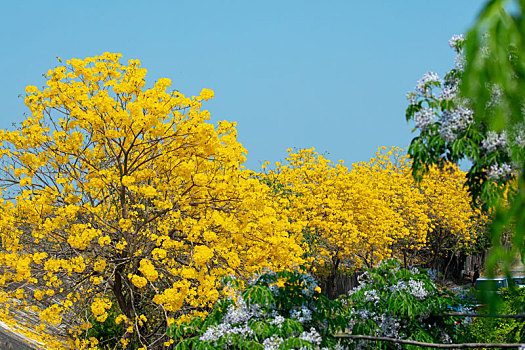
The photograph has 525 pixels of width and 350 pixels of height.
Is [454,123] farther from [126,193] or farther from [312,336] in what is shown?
[126,193]

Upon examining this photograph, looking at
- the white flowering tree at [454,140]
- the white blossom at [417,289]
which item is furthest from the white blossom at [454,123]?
the white blossom at [417,289]

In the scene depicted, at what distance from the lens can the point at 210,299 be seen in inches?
340

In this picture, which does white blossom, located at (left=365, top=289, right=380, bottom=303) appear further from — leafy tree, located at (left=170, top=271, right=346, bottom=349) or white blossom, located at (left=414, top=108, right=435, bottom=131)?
white blossom, located at (left=414, top=108, right=435, bottom=131)

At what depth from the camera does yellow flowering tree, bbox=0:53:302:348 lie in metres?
8.69

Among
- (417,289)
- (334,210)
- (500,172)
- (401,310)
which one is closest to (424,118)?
(500,172)

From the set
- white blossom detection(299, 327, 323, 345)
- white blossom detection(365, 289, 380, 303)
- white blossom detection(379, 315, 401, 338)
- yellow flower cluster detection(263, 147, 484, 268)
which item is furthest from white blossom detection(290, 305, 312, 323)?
yellow flower cluster detection(263, 147, 484, 268)

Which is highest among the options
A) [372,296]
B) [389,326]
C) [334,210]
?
[334,210]

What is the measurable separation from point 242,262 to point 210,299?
118 centimetres

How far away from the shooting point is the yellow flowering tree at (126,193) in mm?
8688

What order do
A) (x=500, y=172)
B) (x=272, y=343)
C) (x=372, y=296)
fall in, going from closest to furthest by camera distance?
(x=500, y=172), (x=272, y=343), (x=372, y=296)

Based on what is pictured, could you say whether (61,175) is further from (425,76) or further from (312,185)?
(312,185)

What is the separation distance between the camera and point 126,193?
31.7ft

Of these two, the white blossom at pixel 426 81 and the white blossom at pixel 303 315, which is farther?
the white blossom at pixel 303 315

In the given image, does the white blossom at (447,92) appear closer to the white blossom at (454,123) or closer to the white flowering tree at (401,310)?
the white blossom at (454,123)
